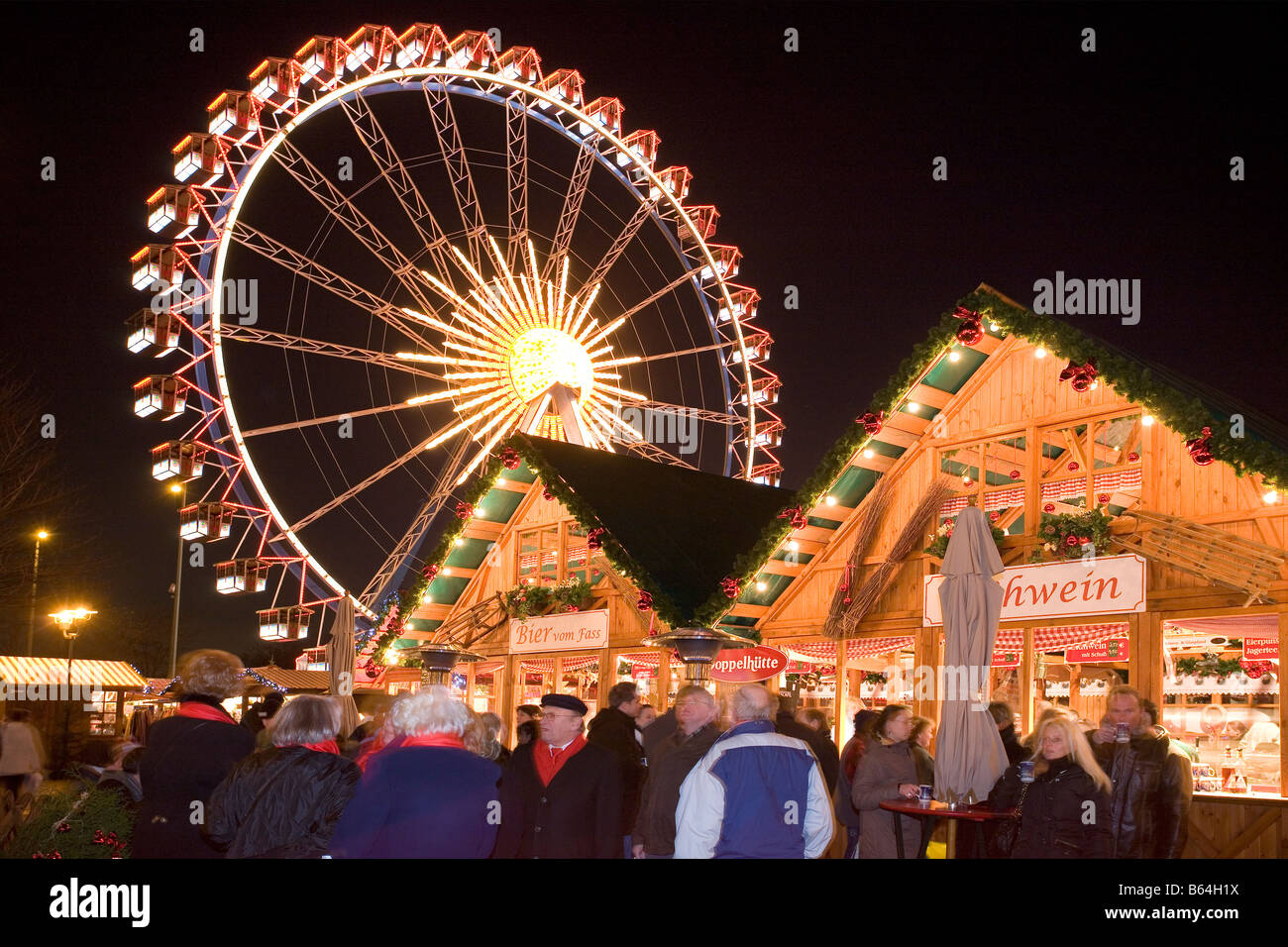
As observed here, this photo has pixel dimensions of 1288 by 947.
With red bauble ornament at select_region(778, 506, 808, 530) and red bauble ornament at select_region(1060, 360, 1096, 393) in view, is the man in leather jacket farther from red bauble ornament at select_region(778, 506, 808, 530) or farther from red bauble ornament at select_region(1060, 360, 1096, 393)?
red bauble ornament at select_region(778, 506, 808, 530)

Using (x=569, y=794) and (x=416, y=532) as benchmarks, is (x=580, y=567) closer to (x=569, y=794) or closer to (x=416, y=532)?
(x=416, y=532)

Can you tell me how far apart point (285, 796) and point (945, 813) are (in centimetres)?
454

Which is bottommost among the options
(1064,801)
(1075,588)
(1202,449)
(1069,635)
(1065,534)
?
(1064,801)

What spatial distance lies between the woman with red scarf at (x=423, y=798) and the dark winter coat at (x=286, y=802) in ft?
1.53

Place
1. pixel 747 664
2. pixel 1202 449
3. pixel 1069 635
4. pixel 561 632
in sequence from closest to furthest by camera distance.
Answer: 1. pixel 1202 449
2. pixel 1069 635
3. pixel 747 664
4. pixel 561 632

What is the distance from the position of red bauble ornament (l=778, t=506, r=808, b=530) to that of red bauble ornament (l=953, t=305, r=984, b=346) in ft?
9.08

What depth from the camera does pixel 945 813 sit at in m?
8.39

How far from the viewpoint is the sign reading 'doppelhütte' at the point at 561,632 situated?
18.0 meters

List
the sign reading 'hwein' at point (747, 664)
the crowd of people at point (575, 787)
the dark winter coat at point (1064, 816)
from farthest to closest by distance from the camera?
1. the sign reading 'hwein' at point (747, 664)
2. the dark winter coat at point (1064, 816)
3. the crowd of people at point (575, 787)

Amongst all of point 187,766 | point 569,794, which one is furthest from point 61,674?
point 569,794

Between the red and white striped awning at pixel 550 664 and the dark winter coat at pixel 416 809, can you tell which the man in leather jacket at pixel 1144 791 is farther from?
the red and white striped awning at pixel 550 664

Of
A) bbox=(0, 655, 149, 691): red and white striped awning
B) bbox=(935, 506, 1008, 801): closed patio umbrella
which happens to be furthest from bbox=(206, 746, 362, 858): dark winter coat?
bbox=(0, 655, 149, 691): red and white striped awning

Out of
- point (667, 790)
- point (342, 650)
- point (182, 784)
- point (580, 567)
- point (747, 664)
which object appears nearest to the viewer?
point (182, 784)

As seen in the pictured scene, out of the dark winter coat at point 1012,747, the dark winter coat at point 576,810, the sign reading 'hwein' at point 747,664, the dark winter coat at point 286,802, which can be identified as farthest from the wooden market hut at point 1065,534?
the dark winter coat at point 286,802
